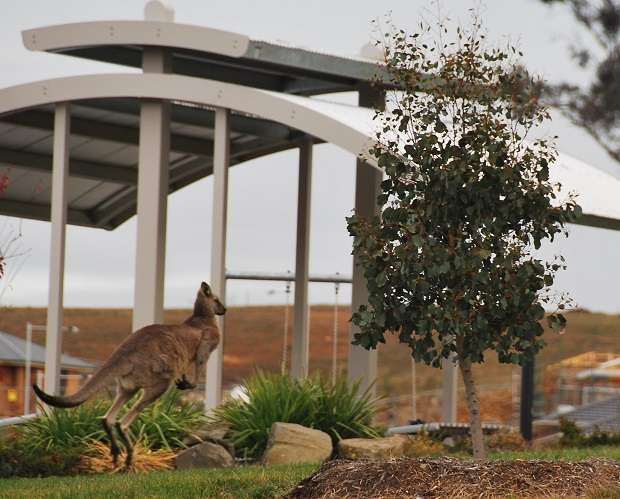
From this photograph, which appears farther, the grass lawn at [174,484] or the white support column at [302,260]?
the white support column at [302,260]

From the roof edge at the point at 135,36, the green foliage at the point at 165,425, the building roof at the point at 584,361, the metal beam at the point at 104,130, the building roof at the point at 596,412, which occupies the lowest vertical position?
the building roof at the point at 596,412

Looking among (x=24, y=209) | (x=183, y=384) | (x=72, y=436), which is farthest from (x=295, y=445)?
(x=24, y=209)

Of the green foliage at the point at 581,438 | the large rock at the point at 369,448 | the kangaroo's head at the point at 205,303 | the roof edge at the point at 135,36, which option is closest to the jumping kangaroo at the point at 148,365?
the kangaroo's head at the point at 205,303

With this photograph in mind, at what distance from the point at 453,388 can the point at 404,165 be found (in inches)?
429

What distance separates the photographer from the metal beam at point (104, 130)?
19.5m

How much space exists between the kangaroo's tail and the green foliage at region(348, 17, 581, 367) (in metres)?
2.84

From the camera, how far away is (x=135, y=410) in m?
13.9

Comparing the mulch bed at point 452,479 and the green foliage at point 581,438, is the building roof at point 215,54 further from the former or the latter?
the mulch bed at point 452,479

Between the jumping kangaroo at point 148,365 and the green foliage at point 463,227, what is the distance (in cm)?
280

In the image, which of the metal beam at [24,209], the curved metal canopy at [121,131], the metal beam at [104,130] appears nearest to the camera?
the curved metal canopy at [121,131]

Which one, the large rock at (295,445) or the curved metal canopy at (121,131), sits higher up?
the curved metal canopy at (121,131)

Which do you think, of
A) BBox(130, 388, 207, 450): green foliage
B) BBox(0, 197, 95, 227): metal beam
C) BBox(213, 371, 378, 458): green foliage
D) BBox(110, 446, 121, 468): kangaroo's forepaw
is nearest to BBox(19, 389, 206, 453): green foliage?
BBox(130, 388, 207, 450): green foliage

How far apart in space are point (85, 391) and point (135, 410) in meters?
0.99

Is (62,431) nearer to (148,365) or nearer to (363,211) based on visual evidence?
(148,365)
